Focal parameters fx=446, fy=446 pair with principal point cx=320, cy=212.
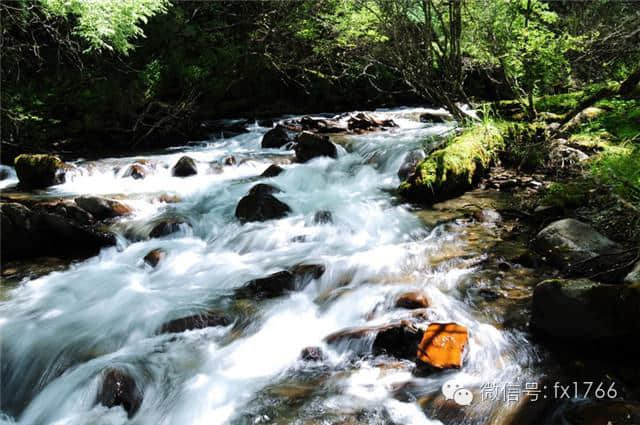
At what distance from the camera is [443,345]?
11.0 feet

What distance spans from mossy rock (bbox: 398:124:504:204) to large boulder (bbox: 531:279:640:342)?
3548mm

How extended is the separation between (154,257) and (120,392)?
2.57m

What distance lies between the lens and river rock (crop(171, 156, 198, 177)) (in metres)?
9.26

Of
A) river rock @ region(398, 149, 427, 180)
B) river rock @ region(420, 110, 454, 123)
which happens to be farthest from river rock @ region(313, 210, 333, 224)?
river rock @ region(420, 110, 454, 123)

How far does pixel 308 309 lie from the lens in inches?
169

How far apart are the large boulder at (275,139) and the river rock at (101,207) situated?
5.02 metres

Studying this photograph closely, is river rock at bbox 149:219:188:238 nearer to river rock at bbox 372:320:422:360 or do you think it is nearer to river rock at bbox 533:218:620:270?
river rock at bbox 372:320:422:360

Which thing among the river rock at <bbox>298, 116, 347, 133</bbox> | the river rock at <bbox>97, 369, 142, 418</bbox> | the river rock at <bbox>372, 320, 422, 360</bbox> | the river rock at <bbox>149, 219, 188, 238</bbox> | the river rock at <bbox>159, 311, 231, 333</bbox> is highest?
the river rock at <bbox>298, 116, 347, 133</bbox>

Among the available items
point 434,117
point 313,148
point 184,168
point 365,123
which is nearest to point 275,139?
point 313,148

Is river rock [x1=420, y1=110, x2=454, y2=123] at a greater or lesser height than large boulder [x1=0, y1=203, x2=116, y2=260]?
greater

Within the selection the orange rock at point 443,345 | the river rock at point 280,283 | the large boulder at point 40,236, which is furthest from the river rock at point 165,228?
the orange rock at point 443,345

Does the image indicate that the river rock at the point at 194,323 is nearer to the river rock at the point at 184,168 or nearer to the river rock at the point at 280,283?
the river rock at the point at 280,283

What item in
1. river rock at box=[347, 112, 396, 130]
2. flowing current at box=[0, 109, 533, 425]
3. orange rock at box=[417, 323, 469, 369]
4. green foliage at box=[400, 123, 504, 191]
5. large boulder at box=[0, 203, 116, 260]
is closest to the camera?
flowing current at box=[0, 109, 533, 425]

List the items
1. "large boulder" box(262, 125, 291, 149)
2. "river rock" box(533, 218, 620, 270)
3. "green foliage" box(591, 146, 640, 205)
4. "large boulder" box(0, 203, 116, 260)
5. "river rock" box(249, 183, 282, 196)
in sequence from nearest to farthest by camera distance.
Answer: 1. "river rock" box(533, 218, 620, 270)
2. "green foliage" box(591, 146, 640, 205)
3. "large boulder" box(0, 203, 116, 260)
4. "river rock" box(249, 183, 282, 196)
5. "large boulder" box(262, 125, 291, 149)
